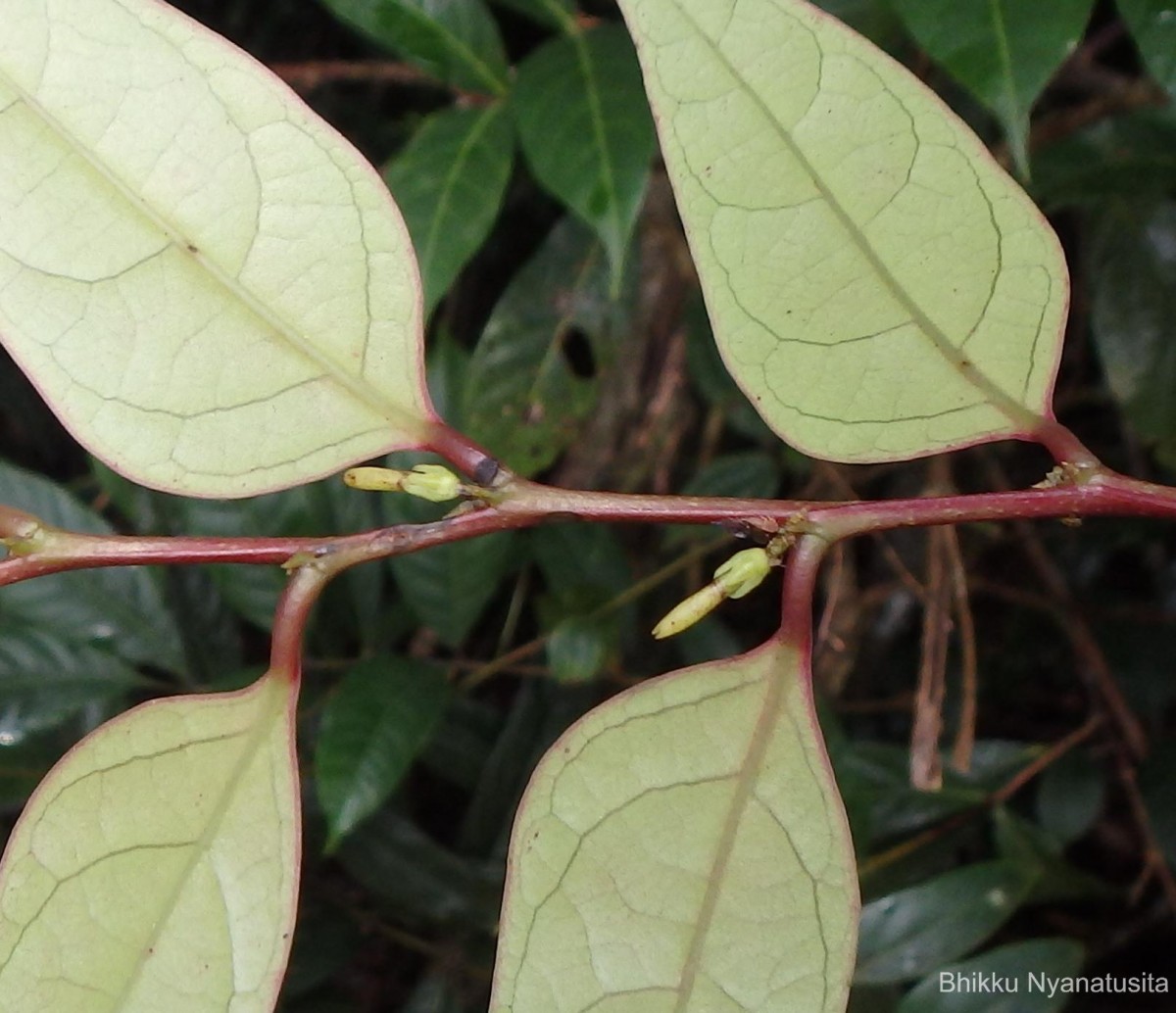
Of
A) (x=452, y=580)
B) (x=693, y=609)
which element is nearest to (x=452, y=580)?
(x=452, y=580)

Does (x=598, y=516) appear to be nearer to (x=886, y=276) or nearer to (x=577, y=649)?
(x=886, y=276)

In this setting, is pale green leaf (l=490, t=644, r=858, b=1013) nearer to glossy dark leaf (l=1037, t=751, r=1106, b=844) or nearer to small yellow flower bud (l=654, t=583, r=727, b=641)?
small yellow flower bud (l=654, t=583, r=727, b=641)

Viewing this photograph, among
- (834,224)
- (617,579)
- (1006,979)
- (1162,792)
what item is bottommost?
(1162,792)

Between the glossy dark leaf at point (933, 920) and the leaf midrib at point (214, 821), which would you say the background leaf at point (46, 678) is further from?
the glossy dark leaf at point (933, 920)

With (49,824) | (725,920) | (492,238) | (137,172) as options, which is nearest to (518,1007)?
(725,920)

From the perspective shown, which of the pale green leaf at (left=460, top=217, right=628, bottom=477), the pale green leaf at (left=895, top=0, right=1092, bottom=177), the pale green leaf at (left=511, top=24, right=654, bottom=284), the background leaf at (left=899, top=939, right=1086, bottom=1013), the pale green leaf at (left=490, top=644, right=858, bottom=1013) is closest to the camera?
the pale green leaf at (left=490, top=644, right=858, bottom=1013)

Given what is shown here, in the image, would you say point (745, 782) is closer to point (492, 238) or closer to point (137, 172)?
point (137, 172)

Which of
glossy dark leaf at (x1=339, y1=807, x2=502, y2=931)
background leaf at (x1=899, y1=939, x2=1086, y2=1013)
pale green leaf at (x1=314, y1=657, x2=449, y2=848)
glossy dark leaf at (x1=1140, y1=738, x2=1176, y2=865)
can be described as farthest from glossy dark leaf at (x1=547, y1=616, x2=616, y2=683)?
glossy dark leaf at (x1=1140, y1=738, x2=1176, y2=865)
